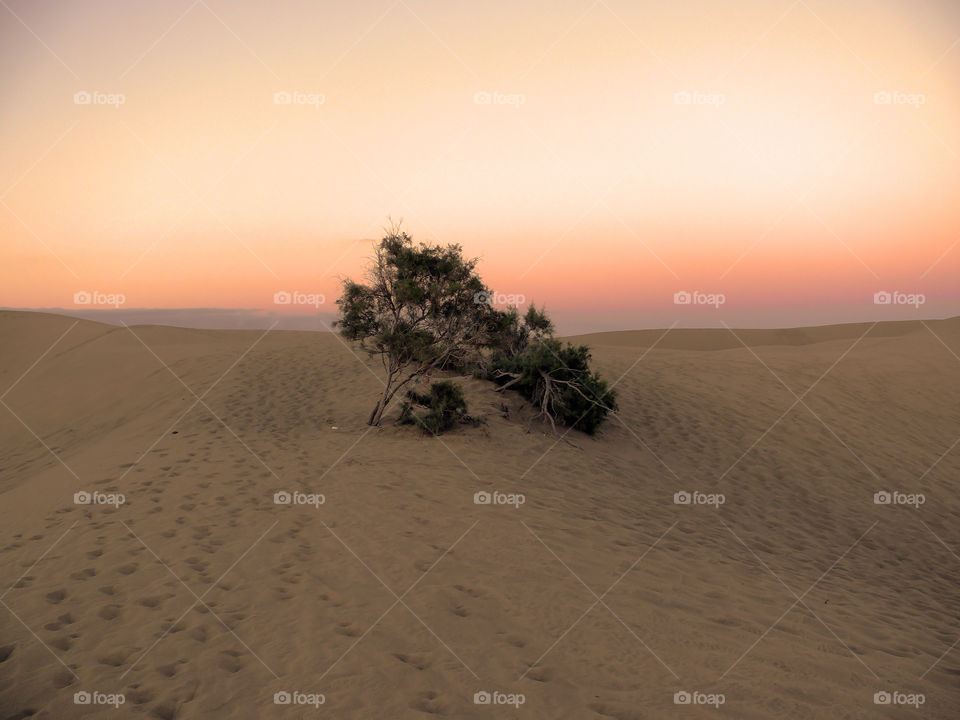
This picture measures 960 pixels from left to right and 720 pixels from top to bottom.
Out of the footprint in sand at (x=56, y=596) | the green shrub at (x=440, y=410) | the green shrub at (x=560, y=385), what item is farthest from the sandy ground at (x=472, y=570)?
the green shrub at (x=560, y=385)

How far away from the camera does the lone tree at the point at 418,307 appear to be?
41.4 ft

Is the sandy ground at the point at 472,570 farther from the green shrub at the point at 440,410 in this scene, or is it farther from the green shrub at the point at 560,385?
the green shrub at the point at 560,385

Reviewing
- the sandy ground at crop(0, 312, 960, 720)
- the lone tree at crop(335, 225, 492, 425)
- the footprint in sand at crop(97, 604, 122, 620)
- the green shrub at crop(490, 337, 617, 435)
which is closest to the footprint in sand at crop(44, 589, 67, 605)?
the sandy ground at crop(0, 312, 960, 720)

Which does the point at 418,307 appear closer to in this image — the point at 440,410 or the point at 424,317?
the point at 424,317

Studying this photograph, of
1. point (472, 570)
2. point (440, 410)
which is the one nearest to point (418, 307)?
point (440, 410)

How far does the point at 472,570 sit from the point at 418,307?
769cm

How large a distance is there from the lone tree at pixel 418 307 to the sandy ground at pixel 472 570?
2144 mm

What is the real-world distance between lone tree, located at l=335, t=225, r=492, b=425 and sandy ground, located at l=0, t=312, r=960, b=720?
2144 mm

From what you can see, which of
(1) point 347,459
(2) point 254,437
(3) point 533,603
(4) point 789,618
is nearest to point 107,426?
(2) point 254,437

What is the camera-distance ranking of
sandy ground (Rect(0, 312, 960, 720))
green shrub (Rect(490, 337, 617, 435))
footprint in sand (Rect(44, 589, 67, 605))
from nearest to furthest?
1. sandy ground (Rect(0, 312, 960, 720))
2. footprint in sand (Rect(44, 589, 67, 605))
3. green shrub (Rect(490, 337, 617, 435))

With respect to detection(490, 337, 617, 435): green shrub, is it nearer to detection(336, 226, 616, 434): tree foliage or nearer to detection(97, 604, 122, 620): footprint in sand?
detection(336, 226, 616, 434): tree foliage

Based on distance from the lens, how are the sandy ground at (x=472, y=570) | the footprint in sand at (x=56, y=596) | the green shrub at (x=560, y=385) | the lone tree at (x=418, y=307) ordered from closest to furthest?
the sandy ground at (x=472, y=570)
the footprint in sand at (x=56, y=596)
the lone tree at (x=418, y=307)
the green shrub at (x=560, y=385)

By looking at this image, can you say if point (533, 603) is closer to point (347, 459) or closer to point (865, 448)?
point (347, 459)

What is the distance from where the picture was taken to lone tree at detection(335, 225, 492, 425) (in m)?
12.6
